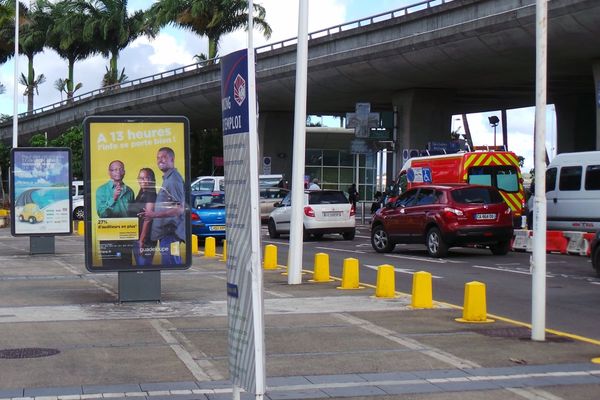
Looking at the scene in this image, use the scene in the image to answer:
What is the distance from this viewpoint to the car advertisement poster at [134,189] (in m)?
12.2

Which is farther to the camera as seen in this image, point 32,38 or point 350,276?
point 32,38

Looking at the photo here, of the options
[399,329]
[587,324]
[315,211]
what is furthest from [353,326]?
[315,211]

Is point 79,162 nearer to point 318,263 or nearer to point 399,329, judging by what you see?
point 318,263

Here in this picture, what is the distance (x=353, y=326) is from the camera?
10555 mm

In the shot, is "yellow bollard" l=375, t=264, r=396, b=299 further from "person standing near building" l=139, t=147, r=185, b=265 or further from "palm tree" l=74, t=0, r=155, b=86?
"palm tree" l=74, t=0, r=155, b=86

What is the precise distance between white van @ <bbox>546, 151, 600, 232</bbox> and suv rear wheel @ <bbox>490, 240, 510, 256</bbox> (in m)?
2.08

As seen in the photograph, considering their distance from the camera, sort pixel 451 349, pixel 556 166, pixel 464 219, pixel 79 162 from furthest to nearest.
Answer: pixel 79 162
pixel 556 166
pixel 464 219
pixel 451 349

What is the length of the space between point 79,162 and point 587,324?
5206 cm

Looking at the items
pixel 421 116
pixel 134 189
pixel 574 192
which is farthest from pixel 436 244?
pixel 421 116

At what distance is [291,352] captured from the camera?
8.94 meters

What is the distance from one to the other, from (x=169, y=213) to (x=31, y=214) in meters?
10.7

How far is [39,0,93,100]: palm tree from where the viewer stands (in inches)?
2687

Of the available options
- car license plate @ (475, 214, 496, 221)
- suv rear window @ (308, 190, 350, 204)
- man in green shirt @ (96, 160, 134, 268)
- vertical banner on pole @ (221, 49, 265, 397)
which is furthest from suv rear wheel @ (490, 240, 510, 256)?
vertical banner on pole @ (221, 49, 265, 397)

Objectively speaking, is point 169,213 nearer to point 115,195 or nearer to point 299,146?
point 115,195
